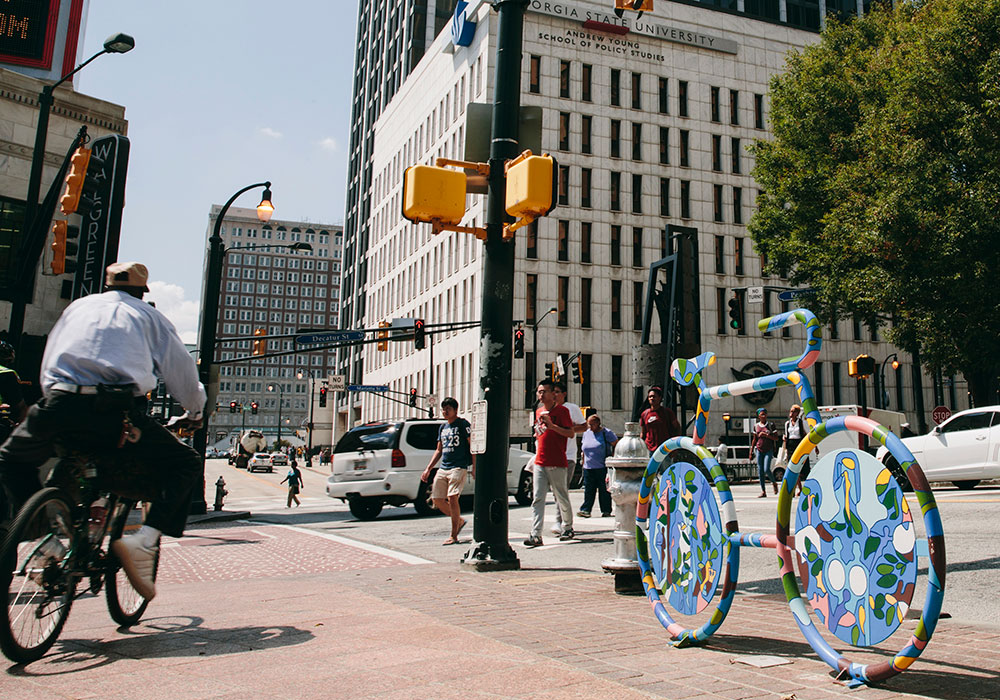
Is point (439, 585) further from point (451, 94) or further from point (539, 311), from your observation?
point (451, 94)

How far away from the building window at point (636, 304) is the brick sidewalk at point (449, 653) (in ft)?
143

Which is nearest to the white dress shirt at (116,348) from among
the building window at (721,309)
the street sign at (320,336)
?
the street sign at (320,336)

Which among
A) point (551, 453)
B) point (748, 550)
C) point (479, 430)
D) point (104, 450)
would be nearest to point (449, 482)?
point (551, 453)

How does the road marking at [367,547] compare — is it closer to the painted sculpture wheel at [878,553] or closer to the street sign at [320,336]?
the painted sculpture wheel at [878,553]

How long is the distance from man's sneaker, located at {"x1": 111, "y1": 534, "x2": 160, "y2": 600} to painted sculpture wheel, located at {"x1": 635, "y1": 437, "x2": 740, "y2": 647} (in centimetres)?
263

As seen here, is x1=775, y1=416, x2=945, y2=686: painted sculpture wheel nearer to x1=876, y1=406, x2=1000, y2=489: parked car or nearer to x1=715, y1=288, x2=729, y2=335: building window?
x1=876, y1=406, x2=1000, y2=489: parked car

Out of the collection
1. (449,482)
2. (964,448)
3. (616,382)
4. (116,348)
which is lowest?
(449,482)

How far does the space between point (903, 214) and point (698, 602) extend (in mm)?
21748

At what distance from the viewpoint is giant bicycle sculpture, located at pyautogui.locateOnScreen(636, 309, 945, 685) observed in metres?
2.68

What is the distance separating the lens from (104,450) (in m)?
3.99

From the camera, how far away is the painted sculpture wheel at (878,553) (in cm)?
254

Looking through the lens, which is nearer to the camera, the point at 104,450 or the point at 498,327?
the point at 104,450

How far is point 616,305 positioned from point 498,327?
137 ft

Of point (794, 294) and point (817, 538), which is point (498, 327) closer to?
point (817, 538)
